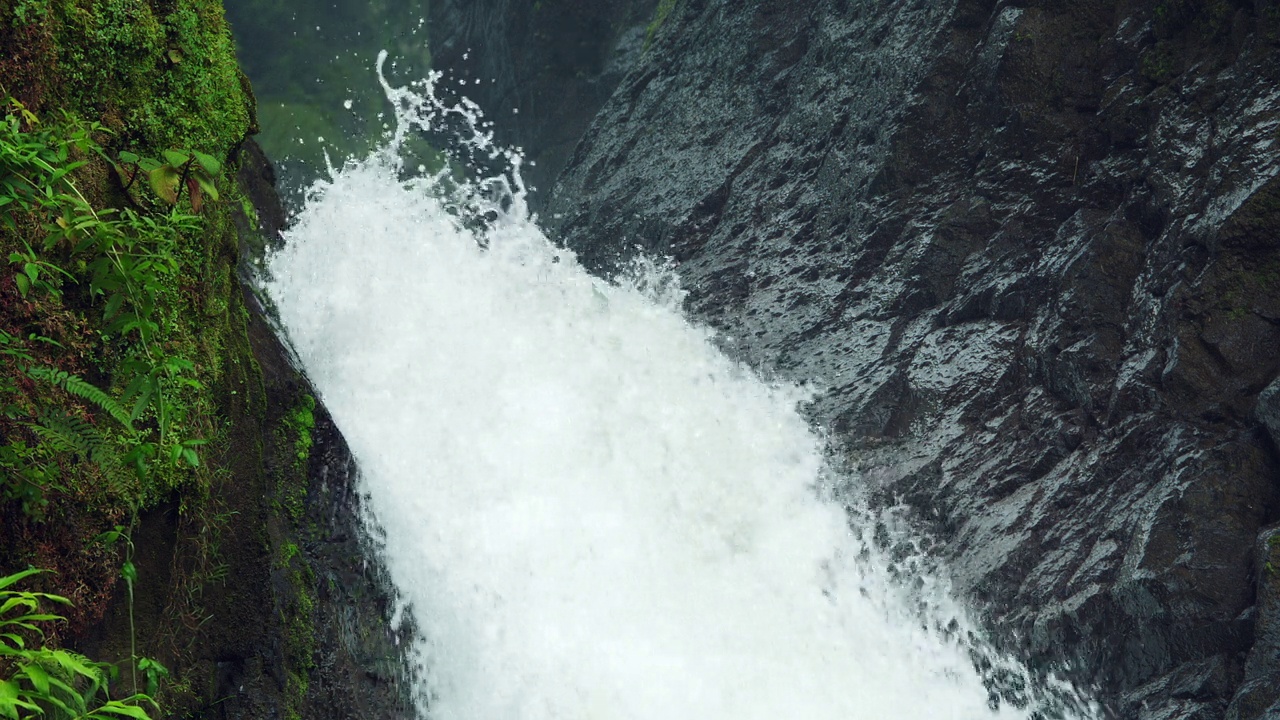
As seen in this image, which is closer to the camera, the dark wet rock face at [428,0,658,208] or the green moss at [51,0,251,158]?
the green moss at [51,0,251,158]

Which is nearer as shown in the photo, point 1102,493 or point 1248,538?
point 1248,538

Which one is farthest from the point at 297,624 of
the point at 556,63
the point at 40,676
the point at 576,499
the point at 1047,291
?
the point at 556,63

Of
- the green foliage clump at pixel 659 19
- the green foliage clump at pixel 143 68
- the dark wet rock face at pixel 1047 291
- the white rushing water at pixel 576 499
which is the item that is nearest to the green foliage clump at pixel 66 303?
the green foliage clump at pixel 143 68

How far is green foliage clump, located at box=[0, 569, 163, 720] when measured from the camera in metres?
1.99

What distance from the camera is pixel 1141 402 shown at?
6.30 meters

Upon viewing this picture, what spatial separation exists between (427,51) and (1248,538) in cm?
2129

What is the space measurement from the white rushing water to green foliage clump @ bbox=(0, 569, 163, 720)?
9.10 ft

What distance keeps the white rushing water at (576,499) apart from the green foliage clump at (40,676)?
2.77 meters

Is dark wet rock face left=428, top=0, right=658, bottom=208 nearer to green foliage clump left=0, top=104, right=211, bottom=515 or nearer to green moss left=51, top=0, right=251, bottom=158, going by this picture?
green moss left=51, top=0, right=251, bottom=158

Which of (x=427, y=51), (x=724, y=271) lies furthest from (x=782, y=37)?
(x=427, y=51)

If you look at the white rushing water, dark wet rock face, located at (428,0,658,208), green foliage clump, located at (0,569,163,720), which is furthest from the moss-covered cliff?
dark wet rock face, located at (428,0,658,208)

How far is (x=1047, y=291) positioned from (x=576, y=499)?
13.1 ft

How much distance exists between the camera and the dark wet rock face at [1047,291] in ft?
18.6

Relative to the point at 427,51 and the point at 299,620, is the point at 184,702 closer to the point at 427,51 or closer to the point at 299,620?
the point at 299,620
